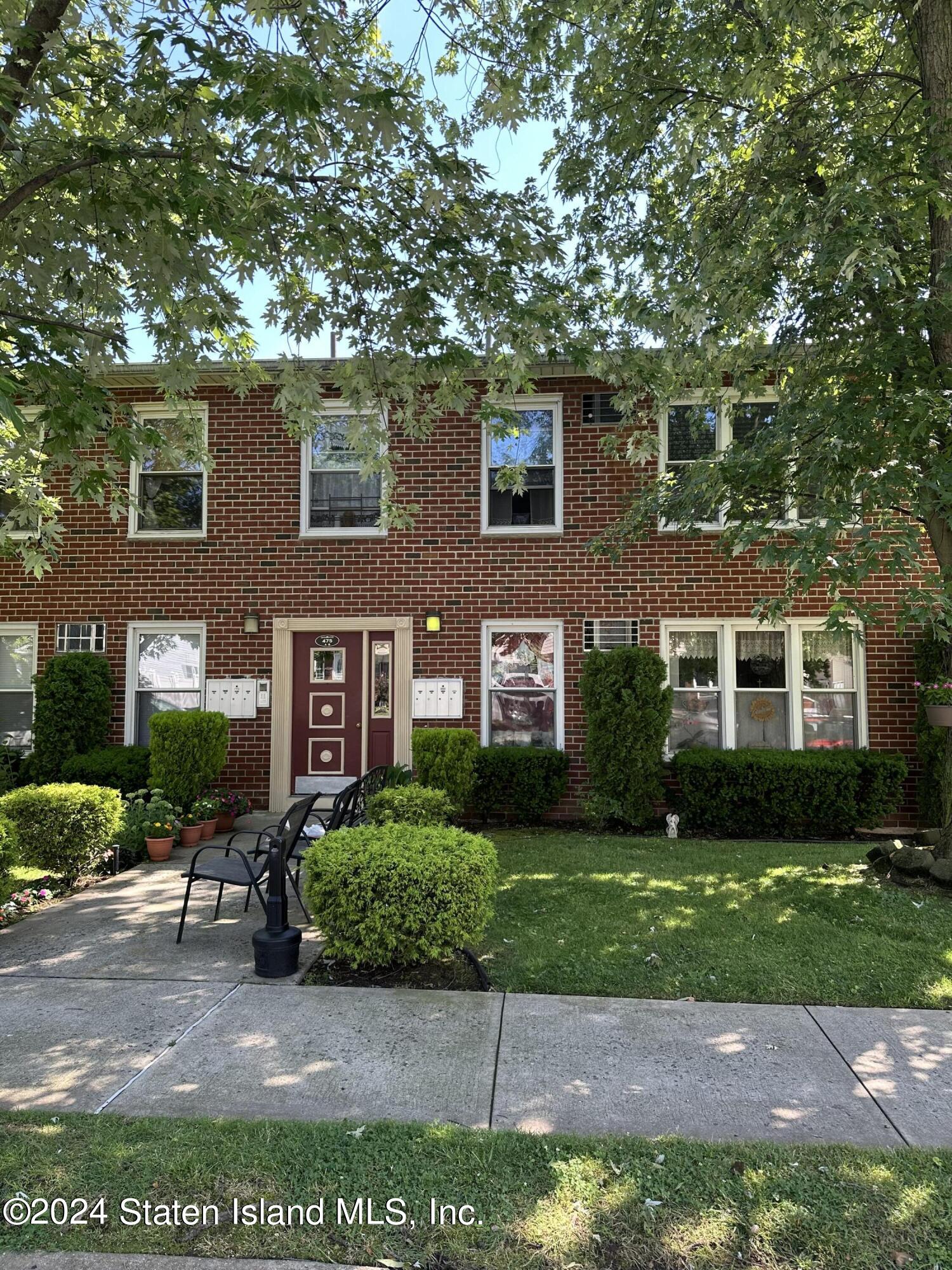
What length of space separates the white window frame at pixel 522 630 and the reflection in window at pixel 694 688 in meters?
1.36

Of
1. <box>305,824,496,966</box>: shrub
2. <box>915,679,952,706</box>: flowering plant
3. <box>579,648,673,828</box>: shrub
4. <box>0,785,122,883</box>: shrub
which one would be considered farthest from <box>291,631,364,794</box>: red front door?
<box>915,679,952,706</box>: flowering plant

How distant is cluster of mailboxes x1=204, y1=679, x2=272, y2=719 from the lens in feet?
32.6

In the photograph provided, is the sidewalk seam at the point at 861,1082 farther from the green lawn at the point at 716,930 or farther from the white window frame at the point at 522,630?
the white window frame at the point at 522,630

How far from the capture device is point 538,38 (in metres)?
5.10

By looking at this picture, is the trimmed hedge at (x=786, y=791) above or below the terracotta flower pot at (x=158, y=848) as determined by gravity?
above

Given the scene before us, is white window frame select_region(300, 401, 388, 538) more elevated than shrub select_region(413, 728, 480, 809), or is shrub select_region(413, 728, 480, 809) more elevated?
white window frame select_region(300, 401, 388, 538)

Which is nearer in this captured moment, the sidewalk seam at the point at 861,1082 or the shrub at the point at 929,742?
the sidewalk seam at the point at 861,1082

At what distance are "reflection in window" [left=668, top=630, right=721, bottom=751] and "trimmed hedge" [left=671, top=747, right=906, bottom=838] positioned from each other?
1.88 feet

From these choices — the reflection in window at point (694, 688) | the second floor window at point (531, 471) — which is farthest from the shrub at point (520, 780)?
the second floor window at point (531, 471)

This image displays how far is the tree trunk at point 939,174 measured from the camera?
5.41 m

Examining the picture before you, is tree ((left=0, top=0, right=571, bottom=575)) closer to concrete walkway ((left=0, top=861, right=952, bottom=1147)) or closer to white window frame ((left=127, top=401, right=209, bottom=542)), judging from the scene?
concrete walkway ((left=0, top=861, right=952, bottom=1147))

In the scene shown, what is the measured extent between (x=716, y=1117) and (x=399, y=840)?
229 centimetres

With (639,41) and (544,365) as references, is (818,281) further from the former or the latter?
(544,365)

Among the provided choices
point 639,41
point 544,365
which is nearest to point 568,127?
point 639,41
